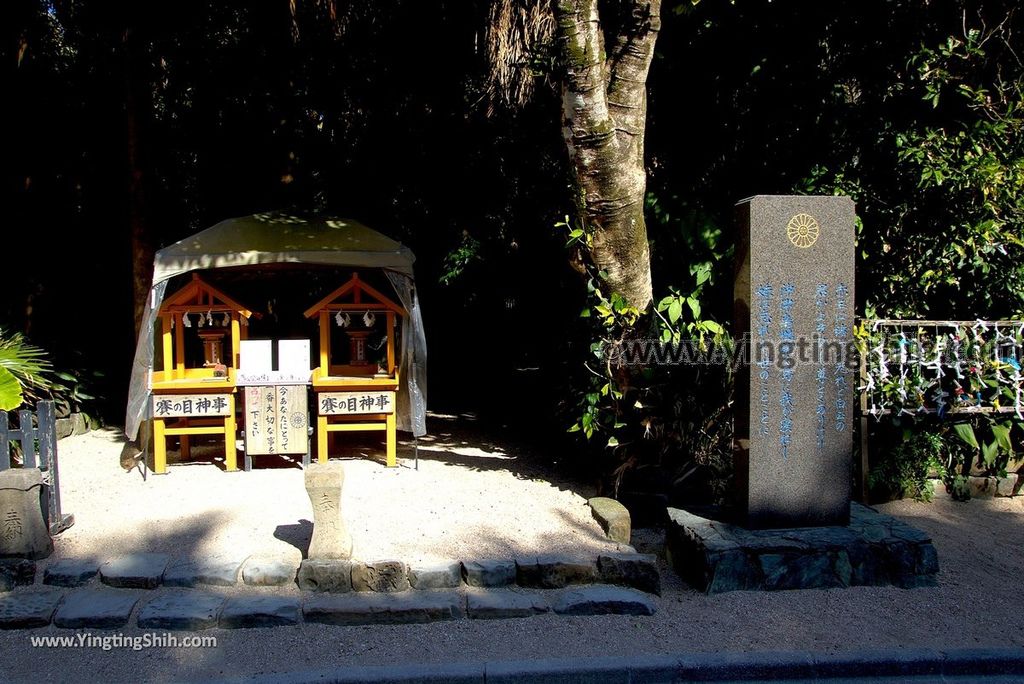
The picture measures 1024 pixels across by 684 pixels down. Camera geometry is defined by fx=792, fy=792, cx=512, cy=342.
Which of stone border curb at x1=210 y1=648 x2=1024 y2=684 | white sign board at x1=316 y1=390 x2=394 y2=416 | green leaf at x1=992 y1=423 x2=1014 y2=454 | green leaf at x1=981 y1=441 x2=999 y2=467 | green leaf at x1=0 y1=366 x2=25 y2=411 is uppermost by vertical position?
green leaf at x1=0 y1=366 x2=25 y2=411

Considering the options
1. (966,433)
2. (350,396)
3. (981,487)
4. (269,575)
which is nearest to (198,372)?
(350,396)

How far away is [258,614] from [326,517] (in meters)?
0.70

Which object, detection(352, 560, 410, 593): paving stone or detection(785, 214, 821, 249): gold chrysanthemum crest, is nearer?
detection(352, 560, 410, 593): paving stone

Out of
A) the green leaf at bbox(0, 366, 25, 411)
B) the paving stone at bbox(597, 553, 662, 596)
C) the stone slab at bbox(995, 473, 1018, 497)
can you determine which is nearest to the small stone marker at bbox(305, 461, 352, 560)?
the paving stone at bbox(597, 553, 662, 596)

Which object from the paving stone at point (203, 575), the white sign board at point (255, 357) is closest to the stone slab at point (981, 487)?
the paving stone at point (203, 575)

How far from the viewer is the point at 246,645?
414cm

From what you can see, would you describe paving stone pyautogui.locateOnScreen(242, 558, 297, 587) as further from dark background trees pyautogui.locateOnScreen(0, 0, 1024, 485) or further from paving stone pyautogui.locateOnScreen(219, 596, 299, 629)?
dark background trees pyautogui.locateOnScreen(0, 0, 1024, 485)

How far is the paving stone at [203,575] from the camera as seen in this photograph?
471 cm

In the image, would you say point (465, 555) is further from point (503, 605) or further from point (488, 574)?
point (503, 605)

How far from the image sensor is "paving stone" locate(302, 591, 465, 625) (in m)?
4.39

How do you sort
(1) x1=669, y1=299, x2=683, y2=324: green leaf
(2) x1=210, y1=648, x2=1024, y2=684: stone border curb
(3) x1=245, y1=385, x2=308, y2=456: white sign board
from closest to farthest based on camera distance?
(2) x1=210, y1=648, x2=1024, y2=684: stone border curb, (1) x1=669, y1=299, x2=683, y2=324: green leaf, (3) x1=245, y1=385, x2=308, y2=456: white sign board

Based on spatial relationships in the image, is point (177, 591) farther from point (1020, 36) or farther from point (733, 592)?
point (1020, 36)

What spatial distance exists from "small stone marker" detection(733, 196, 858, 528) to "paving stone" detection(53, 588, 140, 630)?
12.3 feet

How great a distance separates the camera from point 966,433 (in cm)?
682
